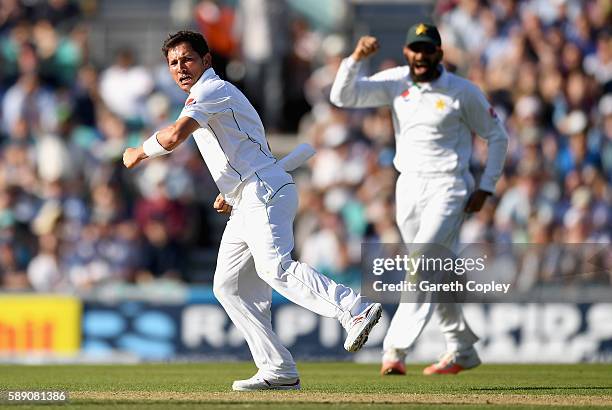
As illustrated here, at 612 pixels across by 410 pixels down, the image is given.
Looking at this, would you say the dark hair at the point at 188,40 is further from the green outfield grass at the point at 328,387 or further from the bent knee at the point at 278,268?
the green outfield grass at the point at 328,387

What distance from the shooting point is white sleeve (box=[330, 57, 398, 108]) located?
34.0 feet

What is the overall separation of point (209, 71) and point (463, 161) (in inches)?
109

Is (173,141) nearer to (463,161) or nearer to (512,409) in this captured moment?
(512,409)

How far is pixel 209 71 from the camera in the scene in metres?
8.45

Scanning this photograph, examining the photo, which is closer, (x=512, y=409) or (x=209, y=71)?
(x=512, y=409)

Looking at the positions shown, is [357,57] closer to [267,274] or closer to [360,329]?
[267,274]

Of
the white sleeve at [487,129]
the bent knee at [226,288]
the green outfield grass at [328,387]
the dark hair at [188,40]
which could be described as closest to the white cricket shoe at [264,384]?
the green outfield grass at [328,387]

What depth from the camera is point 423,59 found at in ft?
33.8

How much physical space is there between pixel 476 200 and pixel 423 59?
118 centimetres

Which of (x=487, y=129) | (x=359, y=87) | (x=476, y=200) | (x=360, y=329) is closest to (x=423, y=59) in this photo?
(x=359, y=87)

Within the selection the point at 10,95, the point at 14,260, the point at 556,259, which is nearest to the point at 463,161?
the point at 556,259

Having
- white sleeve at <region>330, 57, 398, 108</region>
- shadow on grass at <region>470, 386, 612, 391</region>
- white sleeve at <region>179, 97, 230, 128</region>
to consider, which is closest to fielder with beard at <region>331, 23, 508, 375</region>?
white sleeve at <region>330, 57, 398, 108</region>

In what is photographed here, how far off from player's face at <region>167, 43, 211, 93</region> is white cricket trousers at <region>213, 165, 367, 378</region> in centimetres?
74

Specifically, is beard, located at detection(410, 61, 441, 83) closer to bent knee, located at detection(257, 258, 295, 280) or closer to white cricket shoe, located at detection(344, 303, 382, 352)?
bent knee, located at detection(257, 258, 295, 280)
